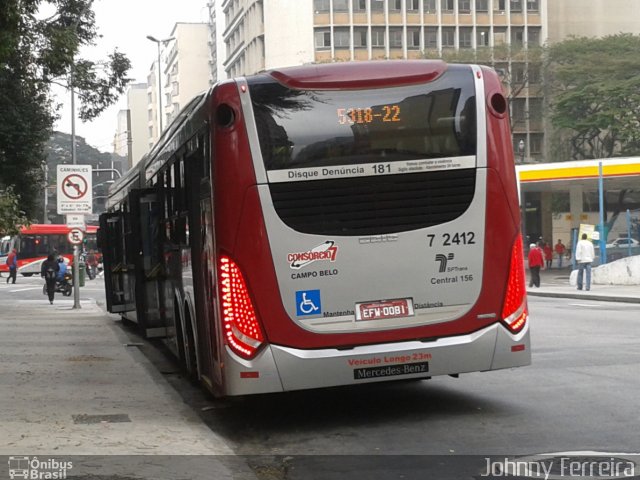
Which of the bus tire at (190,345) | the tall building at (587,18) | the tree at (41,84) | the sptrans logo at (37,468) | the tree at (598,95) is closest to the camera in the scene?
the sptrans logo at (37,468)

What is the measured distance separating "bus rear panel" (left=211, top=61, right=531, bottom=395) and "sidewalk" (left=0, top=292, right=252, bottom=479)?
84cm

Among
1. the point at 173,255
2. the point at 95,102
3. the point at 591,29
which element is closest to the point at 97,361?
the point at 173,255

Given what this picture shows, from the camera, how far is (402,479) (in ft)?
24.0

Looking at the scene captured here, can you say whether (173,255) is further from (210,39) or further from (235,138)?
(210,39)

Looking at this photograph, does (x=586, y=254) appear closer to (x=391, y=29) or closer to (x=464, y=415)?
(x=464, y=415)

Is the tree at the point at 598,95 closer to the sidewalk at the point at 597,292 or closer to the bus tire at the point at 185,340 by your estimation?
the sidewalk at the point at 597,292

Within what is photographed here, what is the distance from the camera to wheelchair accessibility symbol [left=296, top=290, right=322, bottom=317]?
9.16 m

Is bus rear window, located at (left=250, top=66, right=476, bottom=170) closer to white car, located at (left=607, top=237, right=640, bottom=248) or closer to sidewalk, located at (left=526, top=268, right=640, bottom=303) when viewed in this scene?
sidewalk, located at (left=526, top=268, right=640, bottom=303)

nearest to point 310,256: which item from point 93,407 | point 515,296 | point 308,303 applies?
point 308,303

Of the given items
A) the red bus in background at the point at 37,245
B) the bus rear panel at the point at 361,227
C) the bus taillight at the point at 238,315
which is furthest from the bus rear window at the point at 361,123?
the red bus in background at the point at 37,245

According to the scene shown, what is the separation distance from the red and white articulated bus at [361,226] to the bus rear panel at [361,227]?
1 cm

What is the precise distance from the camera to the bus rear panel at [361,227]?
9.16 metres

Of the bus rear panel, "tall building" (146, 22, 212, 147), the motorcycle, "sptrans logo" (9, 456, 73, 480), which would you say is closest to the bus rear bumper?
the bus rear panel

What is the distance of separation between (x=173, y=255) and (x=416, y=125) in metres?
4.61
